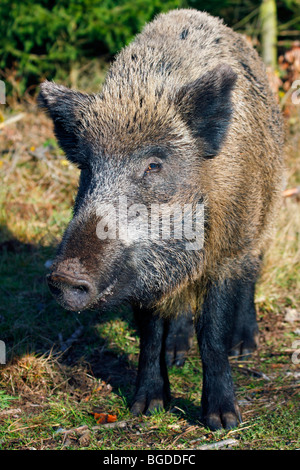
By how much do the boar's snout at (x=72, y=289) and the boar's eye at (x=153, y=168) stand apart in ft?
2.70

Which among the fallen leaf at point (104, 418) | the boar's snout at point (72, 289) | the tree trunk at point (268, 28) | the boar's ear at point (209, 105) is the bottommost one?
the fallen leaf at point (104, 418)

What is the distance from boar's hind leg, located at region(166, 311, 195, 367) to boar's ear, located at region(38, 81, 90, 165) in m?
1.72

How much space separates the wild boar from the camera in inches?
120

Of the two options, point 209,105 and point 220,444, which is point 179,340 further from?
point 209,105

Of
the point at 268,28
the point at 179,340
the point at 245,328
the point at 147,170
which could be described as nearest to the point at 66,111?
the point at 147,170

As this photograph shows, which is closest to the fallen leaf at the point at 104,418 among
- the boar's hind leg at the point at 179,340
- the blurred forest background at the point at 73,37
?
the boar's hind leg at the point at 179,340

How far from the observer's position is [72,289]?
2.78 metres

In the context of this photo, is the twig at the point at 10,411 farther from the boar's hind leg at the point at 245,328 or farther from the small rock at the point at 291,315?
the small rock at the point at 291,315

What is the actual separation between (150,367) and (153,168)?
1389 mm

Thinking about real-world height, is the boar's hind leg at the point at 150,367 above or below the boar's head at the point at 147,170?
below

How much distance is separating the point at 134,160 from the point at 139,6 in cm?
613

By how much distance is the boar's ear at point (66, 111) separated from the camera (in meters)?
3.62
